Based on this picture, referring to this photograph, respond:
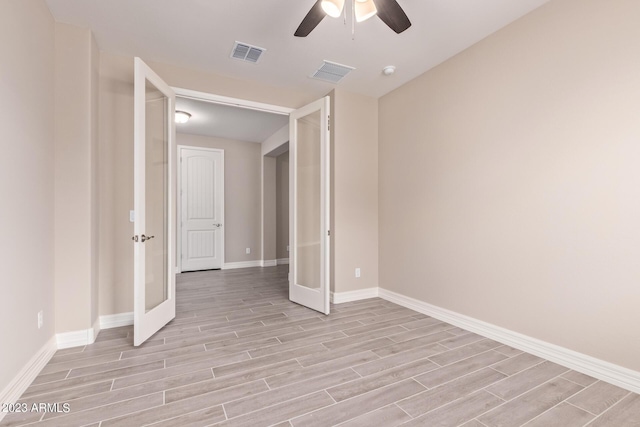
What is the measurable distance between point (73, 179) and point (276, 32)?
2187mm

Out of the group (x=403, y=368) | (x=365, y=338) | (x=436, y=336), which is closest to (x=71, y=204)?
(x=365, y=338)

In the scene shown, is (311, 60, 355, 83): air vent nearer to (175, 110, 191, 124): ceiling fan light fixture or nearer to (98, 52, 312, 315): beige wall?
(98, 52, 312, 315): beige wall

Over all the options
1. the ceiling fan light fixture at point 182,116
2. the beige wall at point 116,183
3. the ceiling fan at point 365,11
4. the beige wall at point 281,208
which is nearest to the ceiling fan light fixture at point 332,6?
the ceiling fan at point 365,11

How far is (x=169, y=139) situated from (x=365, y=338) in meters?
2.81

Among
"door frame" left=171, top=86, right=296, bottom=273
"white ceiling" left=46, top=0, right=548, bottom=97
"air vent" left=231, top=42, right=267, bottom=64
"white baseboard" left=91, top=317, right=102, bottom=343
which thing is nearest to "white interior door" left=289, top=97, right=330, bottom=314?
"door frame" left=171, top=86, right=296, bottom=273

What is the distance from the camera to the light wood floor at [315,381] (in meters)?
1.64

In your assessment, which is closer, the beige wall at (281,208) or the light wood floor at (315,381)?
the light wood floor at (315,381)

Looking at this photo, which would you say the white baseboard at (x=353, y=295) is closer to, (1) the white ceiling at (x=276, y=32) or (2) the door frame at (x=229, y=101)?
(2) the door frame at (x=229, y=101)

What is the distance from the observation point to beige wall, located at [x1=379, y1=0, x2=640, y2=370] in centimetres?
196

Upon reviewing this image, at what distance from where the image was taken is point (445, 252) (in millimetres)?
3143

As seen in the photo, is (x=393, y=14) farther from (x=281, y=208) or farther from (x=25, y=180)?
(x=281, y=208)

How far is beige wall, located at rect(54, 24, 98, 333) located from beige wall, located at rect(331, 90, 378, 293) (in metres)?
2.51

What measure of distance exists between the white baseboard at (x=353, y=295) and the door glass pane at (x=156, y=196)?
1.95m

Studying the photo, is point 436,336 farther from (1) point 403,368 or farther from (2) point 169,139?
(2) point 169,139
